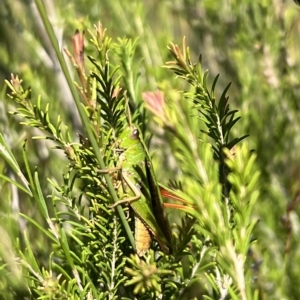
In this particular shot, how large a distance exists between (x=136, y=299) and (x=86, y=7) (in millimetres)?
860

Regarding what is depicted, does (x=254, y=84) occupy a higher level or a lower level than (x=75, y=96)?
lower

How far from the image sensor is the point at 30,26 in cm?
132

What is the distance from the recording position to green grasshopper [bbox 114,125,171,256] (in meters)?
0.41

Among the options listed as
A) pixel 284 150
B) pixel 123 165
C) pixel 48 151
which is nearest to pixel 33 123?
pixel 123 165

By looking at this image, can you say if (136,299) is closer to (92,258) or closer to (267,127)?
(92,258)

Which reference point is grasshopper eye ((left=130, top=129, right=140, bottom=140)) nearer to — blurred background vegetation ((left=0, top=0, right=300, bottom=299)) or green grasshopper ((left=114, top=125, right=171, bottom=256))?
green grasshopper ((left=114, top=125, right=171, bottom=256))

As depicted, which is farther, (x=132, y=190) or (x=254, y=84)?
(x=254, y=84)

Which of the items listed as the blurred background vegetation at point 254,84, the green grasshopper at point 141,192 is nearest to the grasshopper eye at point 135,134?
the green grasshopper at point 141,192

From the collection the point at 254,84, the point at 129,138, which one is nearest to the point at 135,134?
the point at 129,138

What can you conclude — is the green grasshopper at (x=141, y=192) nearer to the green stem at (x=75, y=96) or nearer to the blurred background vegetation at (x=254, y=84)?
the green stem at (x=75, y=96)

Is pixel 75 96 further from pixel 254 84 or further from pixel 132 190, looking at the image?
pixel 254 84

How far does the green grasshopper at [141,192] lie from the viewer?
0.41m

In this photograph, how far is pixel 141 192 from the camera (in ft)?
1.41

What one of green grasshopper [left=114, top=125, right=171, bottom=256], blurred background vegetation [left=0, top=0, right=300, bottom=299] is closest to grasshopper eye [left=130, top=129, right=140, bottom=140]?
green grasshopper [left=114, top=125, right=171, bottom=256]
